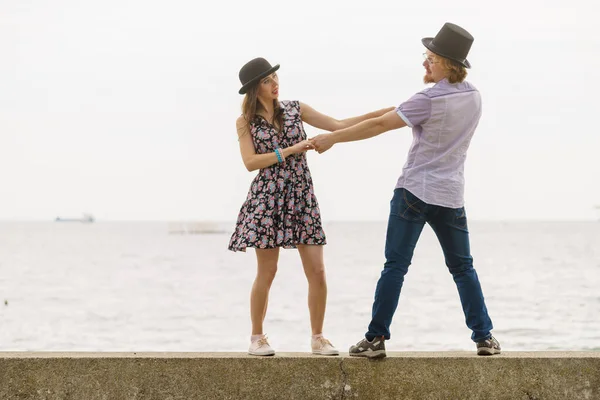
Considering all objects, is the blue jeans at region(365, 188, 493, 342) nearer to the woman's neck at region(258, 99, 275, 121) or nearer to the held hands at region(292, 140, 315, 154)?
the held hands at region(292, 140, 315, 154)

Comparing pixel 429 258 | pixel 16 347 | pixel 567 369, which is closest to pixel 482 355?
pixel 567 369

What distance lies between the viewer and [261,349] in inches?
193

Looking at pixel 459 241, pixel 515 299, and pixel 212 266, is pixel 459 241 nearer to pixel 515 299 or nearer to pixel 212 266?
pixel 515 299

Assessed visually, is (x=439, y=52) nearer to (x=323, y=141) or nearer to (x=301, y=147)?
(x=323, y=141)

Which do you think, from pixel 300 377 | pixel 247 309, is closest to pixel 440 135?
pixel 300 377

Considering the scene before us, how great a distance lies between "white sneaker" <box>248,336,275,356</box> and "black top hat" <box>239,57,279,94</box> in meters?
1.54

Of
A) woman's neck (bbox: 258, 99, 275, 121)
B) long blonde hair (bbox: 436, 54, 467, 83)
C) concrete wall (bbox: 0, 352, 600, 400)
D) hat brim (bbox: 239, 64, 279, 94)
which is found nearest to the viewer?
concrete wall (bbox: 0, 352, 600, 400)

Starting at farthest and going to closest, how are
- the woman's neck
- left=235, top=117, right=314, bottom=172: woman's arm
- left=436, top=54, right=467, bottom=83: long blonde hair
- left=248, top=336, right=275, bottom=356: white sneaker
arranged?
the woman's neck
left=235, top=117, right=314, bottom=172: woman's arm
left=248, top=336, right=275, bottom=356: white sneaker
left=436, top=54, right=467, bottom=83: long blonde hair

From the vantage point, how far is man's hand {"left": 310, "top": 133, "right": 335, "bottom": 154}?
194 inches

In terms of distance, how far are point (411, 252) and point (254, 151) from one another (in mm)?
1129

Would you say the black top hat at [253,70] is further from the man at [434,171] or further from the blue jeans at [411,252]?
the blue jeans at [411,252]

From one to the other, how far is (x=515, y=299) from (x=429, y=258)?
2679cm

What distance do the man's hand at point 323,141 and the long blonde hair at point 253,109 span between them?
0.31 metres

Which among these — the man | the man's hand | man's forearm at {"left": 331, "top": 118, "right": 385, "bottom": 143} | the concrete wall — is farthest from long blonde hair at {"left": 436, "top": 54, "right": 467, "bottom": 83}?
the concrete wall
